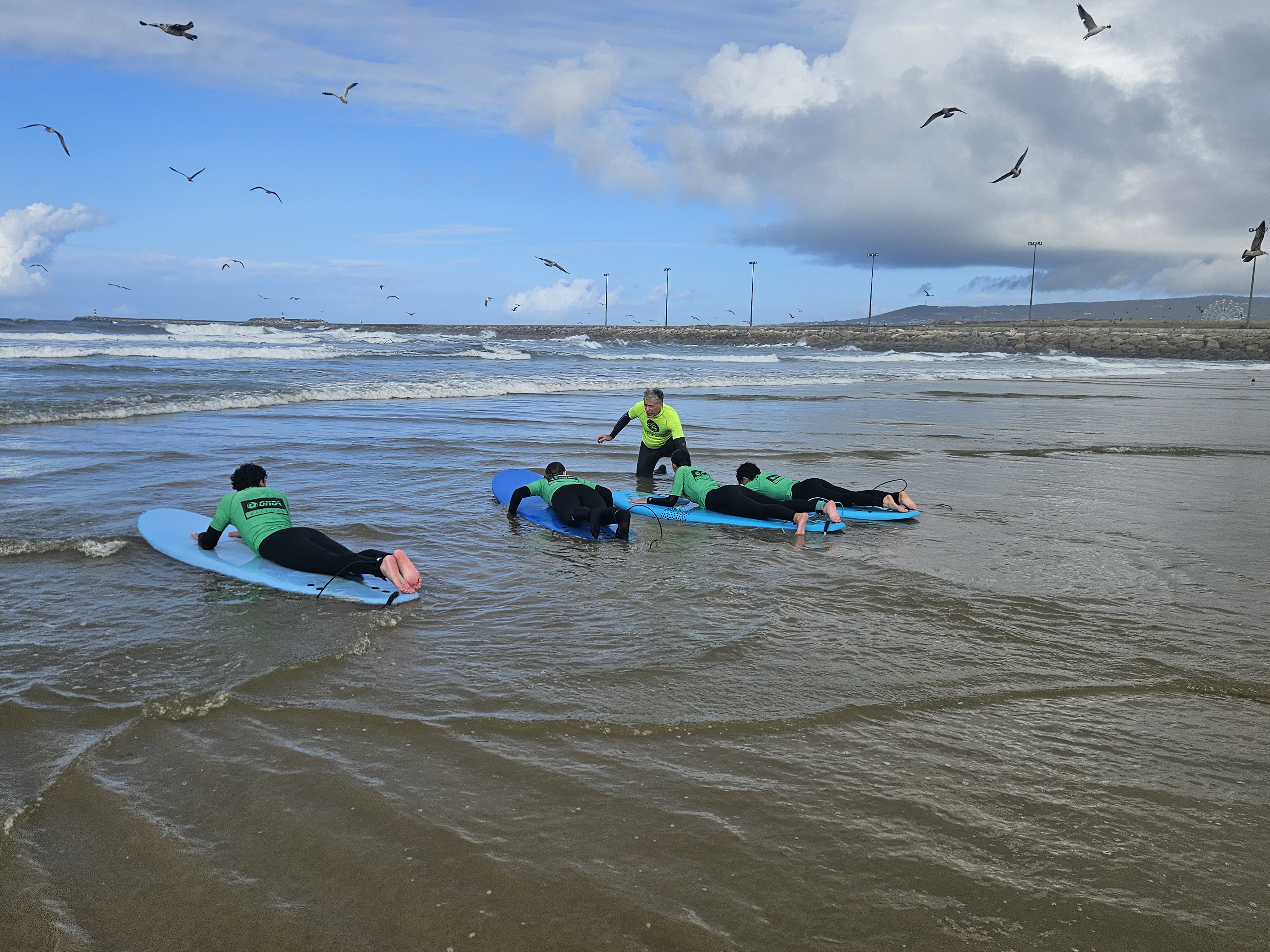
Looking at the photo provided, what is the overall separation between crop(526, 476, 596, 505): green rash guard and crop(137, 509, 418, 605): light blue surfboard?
2190 millimetres

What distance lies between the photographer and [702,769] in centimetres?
315

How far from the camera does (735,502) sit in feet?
25.5

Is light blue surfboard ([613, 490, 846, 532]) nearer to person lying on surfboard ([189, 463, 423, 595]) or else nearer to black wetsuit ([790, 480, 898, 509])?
black wetsuit ([790, 480, 898, 509])

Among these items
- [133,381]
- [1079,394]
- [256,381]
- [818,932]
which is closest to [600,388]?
[256,381]

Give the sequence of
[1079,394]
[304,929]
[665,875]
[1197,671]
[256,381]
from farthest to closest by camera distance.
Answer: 1. [1079,394]
2. [256,381]
3. [1197,671]
4. [665,875]
5. [304,929]

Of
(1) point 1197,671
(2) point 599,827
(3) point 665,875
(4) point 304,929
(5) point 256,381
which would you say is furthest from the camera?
(5) point 256,381

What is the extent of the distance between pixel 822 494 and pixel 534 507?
8.94ft

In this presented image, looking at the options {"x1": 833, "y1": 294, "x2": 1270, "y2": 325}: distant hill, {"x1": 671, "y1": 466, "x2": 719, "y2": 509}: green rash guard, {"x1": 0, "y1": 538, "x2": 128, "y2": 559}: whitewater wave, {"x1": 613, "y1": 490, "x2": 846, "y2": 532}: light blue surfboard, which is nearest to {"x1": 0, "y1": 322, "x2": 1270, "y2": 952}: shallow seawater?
{"x1": 0, "y1": 538, "x2": 128, "y2": 559}: whitewater wave

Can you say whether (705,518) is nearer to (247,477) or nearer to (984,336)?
(247,477)

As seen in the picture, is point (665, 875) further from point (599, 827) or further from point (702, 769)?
point (702, 769)

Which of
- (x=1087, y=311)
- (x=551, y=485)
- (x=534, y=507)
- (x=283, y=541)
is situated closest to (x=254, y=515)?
(x=283, y=541)

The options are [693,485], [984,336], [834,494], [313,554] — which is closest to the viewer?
[313,554]

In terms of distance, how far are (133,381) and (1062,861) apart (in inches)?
848

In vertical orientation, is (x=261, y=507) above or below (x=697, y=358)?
below
